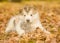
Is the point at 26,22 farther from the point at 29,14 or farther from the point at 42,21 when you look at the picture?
the point at 42,21

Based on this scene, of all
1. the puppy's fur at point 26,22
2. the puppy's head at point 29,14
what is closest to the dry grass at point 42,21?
the puppy's fur at point 26,22

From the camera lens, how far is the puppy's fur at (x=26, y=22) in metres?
3.81

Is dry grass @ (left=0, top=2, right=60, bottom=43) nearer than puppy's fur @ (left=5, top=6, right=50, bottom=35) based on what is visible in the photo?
Yes

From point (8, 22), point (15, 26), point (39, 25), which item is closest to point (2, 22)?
point (8, 22)

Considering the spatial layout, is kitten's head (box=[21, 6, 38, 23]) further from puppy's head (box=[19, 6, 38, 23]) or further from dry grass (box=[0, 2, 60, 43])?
dry grass (box=[0, 2, 60, 43])

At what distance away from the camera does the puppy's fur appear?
3.81m

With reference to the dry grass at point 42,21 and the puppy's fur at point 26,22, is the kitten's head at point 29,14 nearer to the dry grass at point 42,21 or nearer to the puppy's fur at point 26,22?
the puppy's fur at point 26,22

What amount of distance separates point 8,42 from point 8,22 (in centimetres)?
77

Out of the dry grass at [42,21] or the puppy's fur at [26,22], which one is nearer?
the dry grass at [42,21]

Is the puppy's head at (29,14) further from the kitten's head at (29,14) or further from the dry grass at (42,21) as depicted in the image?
the dry grass at (42,21)

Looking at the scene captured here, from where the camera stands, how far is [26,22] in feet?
12.5

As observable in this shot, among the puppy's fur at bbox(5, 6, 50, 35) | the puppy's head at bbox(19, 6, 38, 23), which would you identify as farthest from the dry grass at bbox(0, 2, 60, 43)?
the puppy's head at bbox(19, 6, 38, 23)

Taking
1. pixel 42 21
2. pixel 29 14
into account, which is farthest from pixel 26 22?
pixel 42 21

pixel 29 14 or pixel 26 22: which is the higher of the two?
pixel 29 14
